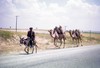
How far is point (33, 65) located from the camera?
351 inches

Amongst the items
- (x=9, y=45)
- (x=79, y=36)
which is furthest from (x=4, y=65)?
(x=79, y=36)

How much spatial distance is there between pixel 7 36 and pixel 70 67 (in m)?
11.1

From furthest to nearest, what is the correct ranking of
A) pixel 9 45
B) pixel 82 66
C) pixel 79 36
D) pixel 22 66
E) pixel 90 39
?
1. pixel 90 39
2. pixel 79 36
3. pixel 9 45
4. pixel 82 66
5. pixel 22 66

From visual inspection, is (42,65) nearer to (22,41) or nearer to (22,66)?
(22,66)

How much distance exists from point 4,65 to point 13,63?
0.41 metres

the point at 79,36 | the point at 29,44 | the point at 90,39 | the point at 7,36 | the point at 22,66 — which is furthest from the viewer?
the point at 90,39

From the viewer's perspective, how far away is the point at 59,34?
19.9 m

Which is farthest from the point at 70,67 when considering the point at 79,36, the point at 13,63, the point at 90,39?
the point at 90,39

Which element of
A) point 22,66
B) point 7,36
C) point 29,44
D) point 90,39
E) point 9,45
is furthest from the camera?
point 90,39

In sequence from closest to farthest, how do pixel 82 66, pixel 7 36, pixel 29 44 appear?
pixel 82 66, pixel 29 44, pixel 7 36

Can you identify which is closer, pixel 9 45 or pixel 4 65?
pixel 4 65

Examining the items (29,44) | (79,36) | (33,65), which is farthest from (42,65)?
(79,36)

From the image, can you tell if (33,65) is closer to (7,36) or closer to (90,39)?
(7,36)

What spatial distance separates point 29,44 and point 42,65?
14.3 ft
